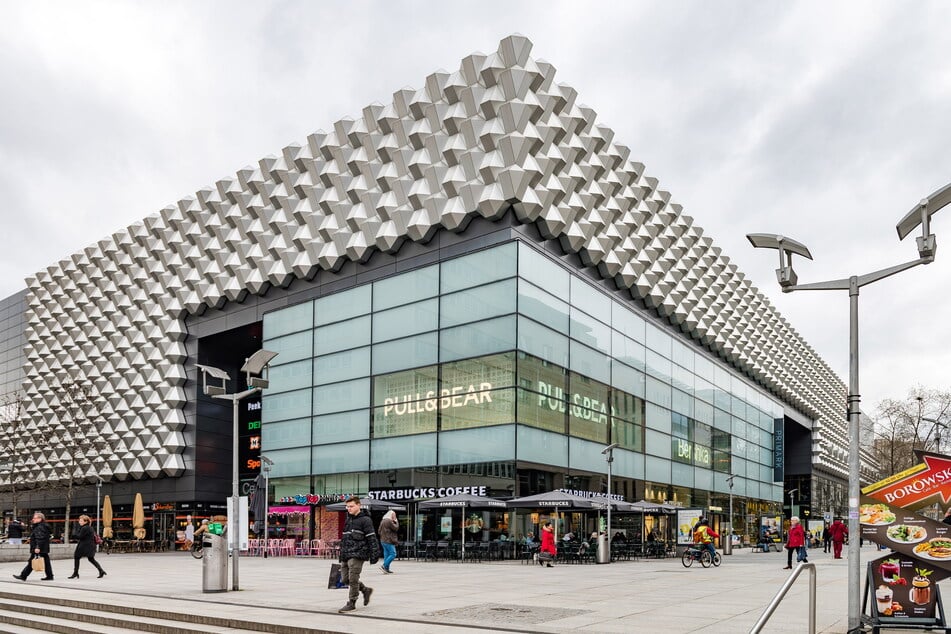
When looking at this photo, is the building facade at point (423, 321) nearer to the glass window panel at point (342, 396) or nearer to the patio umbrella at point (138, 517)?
the glass window panel at point (342, 396)

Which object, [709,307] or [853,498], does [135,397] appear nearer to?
[709,307]

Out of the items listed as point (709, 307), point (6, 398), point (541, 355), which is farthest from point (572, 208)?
point (6, 398)

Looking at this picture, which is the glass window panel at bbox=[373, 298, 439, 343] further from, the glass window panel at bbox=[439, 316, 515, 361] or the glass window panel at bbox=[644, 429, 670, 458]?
the glass window panel at bbox=[644, 429, 670, 458]

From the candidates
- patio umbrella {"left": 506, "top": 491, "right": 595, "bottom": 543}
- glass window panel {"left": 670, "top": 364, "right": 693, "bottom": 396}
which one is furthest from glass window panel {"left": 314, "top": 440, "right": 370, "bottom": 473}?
glass window panel {"left": 670, "top": 364, "right": 693, "bottom": 396}

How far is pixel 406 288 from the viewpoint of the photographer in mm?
39656

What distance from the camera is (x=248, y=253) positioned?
46312 mm

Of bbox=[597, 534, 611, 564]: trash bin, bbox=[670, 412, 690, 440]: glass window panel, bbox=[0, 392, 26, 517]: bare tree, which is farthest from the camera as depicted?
bbox=[0, 392, 26, 517]: bare tree

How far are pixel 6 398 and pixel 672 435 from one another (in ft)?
171

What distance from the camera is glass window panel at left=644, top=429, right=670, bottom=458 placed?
152ft

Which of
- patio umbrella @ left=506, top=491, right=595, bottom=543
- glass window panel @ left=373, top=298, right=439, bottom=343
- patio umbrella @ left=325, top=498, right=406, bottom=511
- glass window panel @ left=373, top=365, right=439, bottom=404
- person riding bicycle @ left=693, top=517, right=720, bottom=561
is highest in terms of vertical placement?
glass window panel @ left=373, top=298, right=439, bottom=343

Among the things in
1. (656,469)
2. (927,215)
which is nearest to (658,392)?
(656,469)

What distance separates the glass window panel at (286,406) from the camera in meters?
44.2

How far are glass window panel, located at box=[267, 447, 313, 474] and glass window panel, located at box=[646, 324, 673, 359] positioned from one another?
739 inches

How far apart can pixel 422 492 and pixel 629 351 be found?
1359cm
